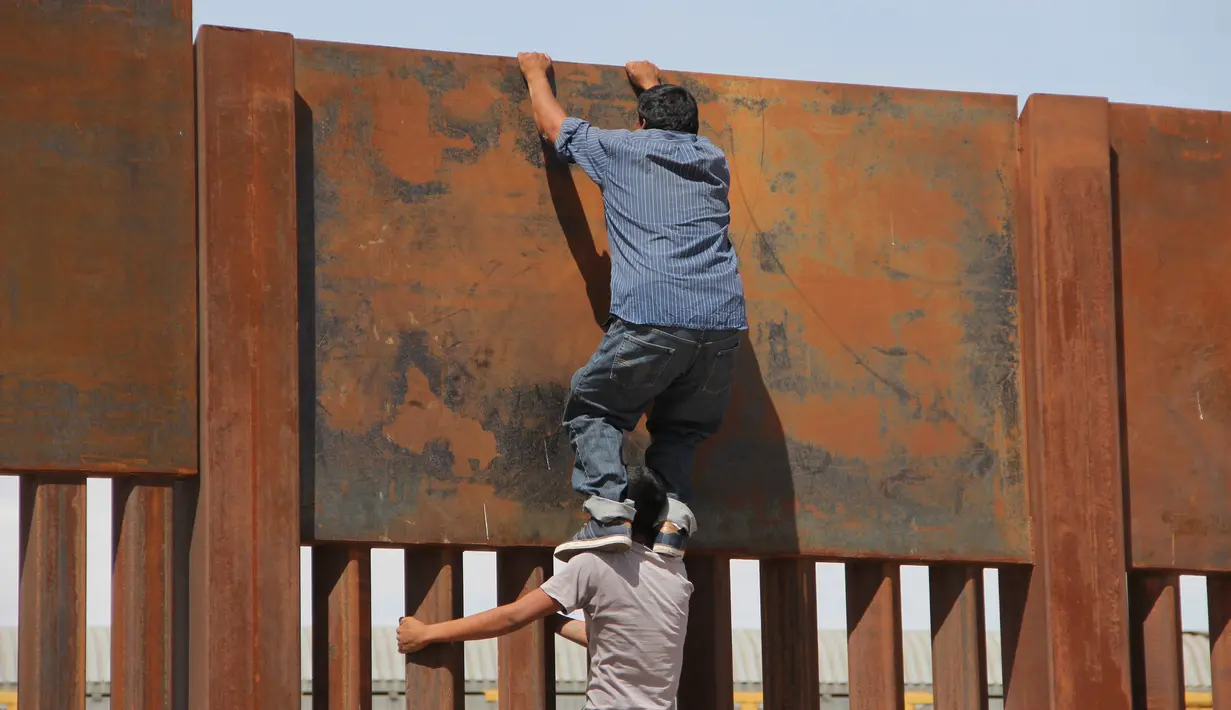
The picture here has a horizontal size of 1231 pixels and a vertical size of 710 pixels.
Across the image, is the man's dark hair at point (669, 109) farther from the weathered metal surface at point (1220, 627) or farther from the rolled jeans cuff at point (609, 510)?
the weathered metal surface at point (1220, 627)

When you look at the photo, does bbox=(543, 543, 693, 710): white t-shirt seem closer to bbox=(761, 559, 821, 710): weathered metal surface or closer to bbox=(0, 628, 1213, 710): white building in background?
bbox=(761, 559, 821, 710): weathered metal surface

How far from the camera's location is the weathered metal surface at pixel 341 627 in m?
6.19

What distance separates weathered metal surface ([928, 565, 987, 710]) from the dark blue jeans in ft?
4.08

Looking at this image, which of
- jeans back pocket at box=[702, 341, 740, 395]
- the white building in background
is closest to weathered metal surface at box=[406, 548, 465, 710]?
jeans back pocket at box=[702, 341, 740, 395]

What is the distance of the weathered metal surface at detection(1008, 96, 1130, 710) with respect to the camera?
675 centimetres

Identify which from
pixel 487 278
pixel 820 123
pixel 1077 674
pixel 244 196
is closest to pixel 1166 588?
pixel 1077 674

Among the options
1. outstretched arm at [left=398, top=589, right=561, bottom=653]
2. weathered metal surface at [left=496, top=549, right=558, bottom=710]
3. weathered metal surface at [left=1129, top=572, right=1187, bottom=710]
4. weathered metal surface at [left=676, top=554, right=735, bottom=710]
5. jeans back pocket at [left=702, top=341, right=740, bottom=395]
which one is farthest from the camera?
weathered metal surface at [left=1129, top=572, right=1187, bottom=710]

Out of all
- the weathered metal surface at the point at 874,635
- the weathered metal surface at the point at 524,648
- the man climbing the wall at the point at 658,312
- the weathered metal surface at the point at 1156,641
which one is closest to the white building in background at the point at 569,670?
the weathered metal surface at the point at 1156,641

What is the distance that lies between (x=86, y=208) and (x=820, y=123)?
8.87 ft

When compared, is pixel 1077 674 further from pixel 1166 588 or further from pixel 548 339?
pixel 548 339

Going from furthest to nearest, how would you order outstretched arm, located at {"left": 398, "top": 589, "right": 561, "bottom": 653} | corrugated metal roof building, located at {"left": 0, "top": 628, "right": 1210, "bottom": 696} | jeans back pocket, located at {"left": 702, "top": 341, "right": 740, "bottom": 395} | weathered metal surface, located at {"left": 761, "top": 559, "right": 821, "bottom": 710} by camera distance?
corrugated metal roof building, located at {"left": 0, "top": 628, "right": 1210, "bottom": 696} → weathered metal surface, located at {"left": 761, "top": 559, "right": 821, "bottom": 710} → jeans back pocket, located at {"left": 702, "top": 341, "right": 740, "bottom": 395} → outstretched arm, located at {"left": 398, "top": 589, "right": 561, "bottom": 653}

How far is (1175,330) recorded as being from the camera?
7.11m

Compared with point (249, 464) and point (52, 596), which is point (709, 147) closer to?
point (249, 464)

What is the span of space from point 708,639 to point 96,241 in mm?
2567
